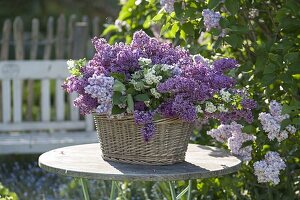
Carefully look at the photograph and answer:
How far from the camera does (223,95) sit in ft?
9.53

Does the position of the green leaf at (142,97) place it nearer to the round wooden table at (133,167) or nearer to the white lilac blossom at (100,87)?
the white lilac blossom at (100,87)

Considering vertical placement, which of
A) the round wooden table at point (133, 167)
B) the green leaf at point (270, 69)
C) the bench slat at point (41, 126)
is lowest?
the bench slat at point (41, 126)

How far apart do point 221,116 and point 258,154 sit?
67 cm

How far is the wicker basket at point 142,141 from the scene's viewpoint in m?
2.91

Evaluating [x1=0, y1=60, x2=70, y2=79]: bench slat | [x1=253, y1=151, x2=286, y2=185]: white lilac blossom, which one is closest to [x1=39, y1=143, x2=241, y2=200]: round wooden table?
[x1=253, y1=151, x2=286, y2=185]: white lilac blossom

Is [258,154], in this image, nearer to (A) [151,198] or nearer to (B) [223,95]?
(B) [223,95]

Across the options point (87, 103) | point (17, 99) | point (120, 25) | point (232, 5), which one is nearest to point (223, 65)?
point (232, 5)

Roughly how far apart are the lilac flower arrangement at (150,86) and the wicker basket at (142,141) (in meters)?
0.06

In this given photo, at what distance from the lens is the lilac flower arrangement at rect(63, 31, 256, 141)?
278 cm

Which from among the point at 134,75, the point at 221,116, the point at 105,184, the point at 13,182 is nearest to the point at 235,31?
the point at 221,116

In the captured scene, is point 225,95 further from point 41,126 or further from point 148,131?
point 41,126

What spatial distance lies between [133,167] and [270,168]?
25.1 inches

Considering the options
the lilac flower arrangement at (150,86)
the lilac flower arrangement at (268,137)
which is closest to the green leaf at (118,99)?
the lilac flower arrangement at (150,86)

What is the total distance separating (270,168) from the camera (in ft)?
10.5
